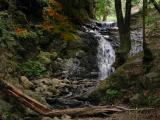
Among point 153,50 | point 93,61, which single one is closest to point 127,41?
point 153,50

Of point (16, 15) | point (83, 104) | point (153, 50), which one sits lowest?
point (83, 104)

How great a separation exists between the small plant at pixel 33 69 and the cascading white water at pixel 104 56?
3.41 m

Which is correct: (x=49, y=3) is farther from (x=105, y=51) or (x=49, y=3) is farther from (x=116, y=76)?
(x=116, y=76)

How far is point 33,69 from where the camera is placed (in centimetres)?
1723

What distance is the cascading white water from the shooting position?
1959 cm

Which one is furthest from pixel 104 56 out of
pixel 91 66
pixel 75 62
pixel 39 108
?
pixel 39 108

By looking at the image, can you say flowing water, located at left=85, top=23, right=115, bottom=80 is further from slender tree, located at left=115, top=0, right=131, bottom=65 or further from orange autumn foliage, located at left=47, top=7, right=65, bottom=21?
slender tree, located at left=115, top=0, right=131, bottom=65

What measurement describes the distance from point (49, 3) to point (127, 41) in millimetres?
7770

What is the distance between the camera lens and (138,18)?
27.6 meters

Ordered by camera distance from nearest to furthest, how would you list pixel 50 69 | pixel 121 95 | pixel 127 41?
1. pixel 121 95
2. pixel 127 41
3. pixel 50 69

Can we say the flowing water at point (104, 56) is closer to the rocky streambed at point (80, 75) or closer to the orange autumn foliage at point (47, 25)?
the rocky streambed at point (80, 75)

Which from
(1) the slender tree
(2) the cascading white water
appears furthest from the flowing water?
(1) the slender tree

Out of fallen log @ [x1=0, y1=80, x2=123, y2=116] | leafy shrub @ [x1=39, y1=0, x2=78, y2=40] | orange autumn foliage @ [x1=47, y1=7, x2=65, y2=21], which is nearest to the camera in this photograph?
fallen log @ [x1=0, y1=80, x2=123, y2=116]

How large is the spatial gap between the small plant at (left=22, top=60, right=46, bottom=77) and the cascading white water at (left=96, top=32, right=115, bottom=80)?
341cm
